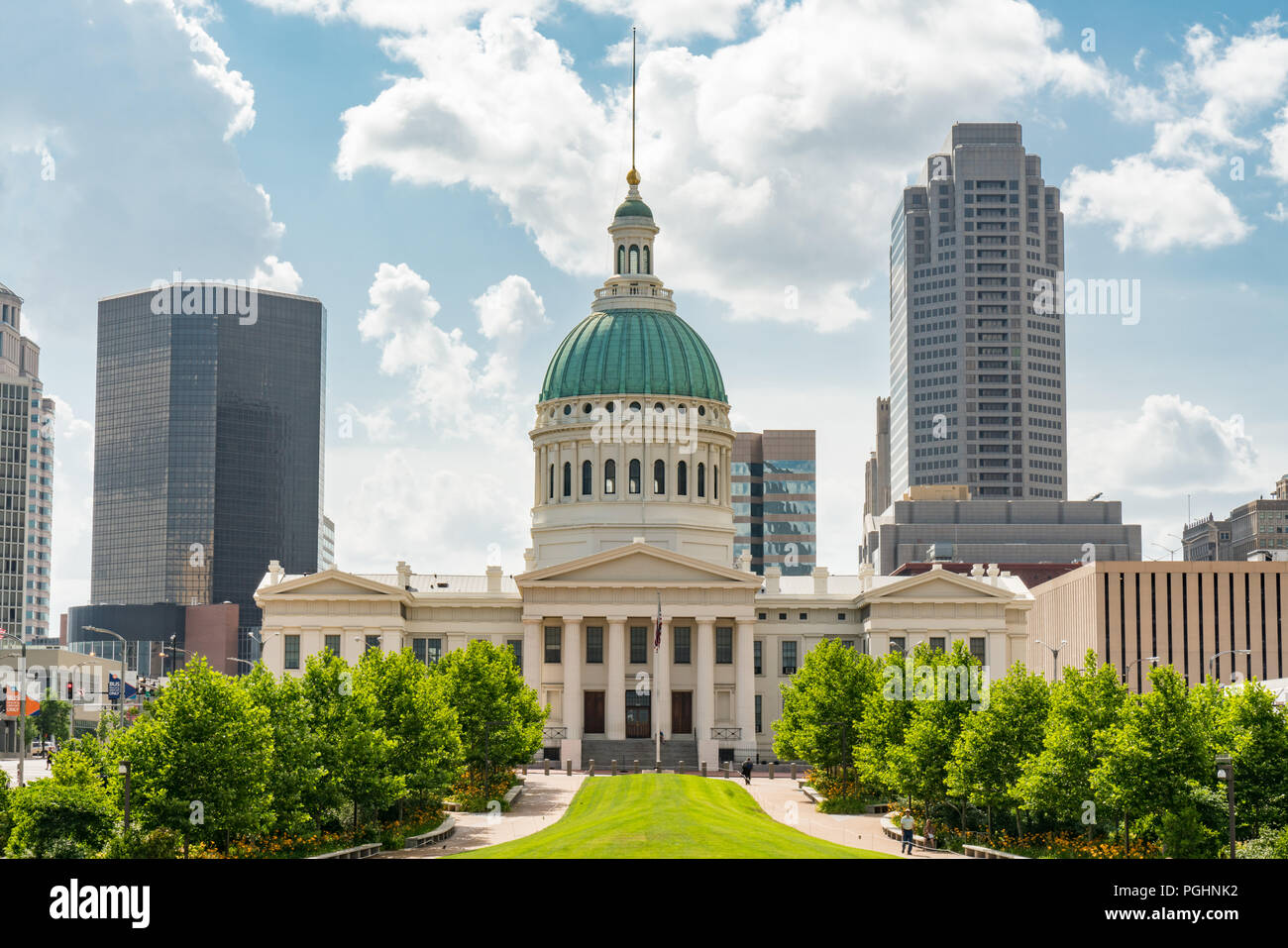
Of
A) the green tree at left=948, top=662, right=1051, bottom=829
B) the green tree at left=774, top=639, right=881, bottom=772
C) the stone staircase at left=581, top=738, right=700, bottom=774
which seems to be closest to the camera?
the green tree at left=948, top=662, right=1051, bottom=829

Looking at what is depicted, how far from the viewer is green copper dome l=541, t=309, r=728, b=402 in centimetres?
15075

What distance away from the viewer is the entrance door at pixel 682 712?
134 metres

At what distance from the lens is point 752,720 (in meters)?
130

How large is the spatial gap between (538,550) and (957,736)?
7990 centimetres

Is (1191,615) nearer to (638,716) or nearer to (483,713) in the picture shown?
(638,716)

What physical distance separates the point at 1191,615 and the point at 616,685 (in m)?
72.2

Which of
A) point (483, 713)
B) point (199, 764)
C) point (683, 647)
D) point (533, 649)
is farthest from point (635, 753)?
point (199, 764)

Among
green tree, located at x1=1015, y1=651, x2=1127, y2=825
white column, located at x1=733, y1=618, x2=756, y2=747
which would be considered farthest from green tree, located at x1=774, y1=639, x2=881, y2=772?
green tree, located at x1=1015, y1=651, x2=1127, y2=825

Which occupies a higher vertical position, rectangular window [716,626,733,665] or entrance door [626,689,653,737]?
rectangular window [716,626,733,665]

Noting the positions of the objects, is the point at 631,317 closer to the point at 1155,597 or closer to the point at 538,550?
the point at 538,550

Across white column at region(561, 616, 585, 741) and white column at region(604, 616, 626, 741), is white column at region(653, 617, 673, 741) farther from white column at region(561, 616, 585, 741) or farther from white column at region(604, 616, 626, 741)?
white column at region(561, 616, 585, 741)

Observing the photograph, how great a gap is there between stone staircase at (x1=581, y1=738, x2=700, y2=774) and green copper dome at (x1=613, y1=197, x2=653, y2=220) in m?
53.6

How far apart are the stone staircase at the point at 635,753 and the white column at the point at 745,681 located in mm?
4216

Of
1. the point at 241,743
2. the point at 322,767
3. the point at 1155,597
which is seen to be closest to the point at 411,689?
the point at 322,767
